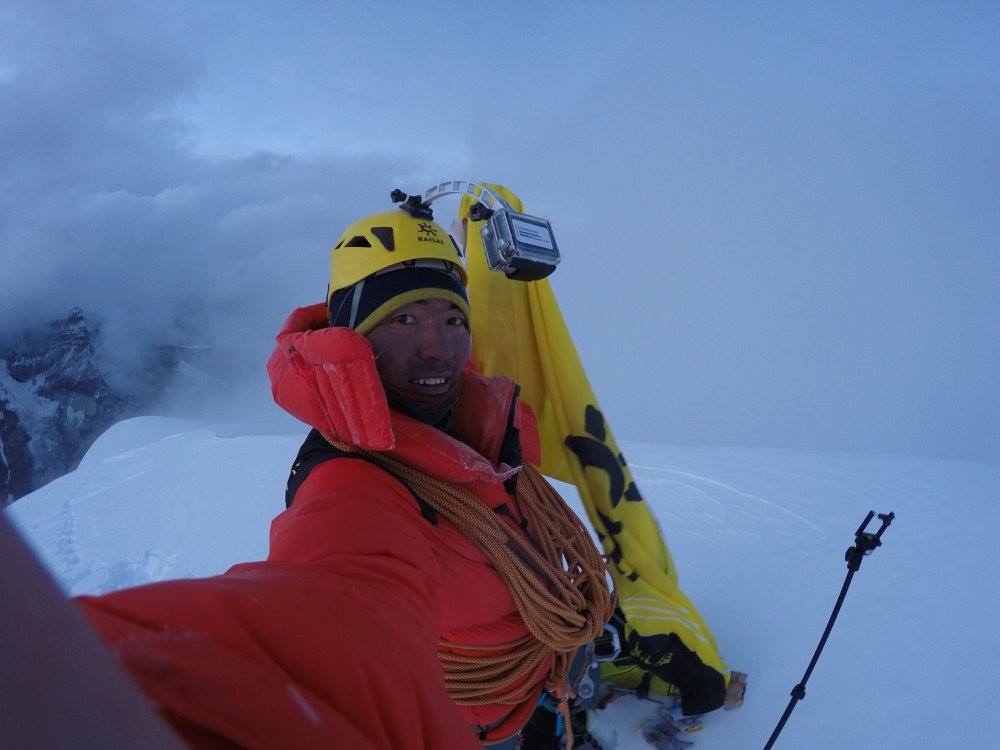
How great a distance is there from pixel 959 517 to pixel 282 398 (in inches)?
136

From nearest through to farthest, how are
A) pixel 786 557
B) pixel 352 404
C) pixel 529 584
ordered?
1. pixel 352 404
2. pixel 529 584
3. pixel 786 557

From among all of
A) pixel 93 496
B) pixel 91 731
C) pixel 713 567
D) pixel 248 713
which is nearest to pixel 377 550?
pixel 248 713

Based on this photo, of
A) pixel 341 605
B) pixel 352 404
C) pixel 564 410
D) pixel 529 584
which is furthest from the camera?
pixel 564 410

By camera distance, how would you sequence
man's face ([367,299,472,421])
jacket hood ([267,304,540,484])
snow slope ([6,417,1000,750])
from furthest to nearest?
1. snow slope ([6,417,1000,750])
2. man's face ([367,299,472,421])
3. jacket hood ([267,304,540,484])

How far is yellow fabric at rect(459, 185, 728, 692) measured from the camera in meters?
2.29

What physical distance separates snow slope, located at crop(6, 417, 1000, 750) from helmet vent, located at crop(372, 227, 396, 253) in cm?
102

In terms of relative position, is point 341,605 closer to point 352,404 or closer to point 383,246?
point 352,404

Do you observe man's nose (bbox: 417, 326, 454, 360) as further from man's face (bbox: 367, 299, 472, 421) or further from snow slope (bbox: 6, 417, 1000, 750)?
snow slope (bbox: 6, 417, 1000, 750)

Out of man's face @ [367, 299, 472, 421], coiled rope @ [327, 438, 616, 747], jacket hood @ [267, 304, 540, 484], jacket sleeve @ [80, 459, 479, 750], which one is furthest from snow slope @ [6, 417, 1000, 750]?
man's face @ [367, 299, 472, 421]

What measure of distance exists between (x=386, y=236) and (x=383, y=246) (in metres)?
0.04

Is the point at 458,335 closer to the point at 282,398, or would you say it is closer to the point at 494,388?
the point at 494,388

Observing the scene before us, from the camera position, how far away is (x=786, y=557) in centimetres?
276

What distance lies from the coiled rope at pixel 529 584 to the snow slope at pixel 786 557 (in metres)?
0.66

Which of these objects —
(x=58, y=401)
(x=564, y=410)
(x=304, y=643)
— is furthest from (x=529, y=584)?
(x=58, y=401)
